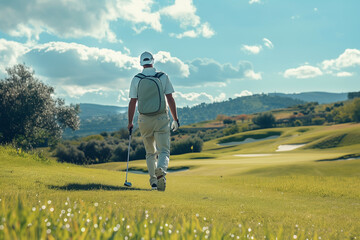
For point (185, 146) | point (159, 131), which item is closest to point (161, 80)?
point (159, 131)

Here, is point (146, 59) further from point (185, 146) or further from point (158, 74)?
point (185, 146)

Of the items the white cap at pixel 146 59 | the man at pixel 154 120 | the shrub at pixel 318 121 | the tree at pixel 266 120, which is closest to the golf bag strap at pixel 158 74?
the man at pixel 154 120

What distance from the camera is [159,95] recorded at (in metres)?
9.90

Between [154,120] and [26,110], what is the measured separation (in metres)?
35.6

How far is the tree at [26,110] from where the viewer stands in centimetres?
4022

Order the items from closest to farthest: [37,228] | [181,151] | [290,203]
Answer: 1. [37,228]
2. [290,203]
3. [181,151]

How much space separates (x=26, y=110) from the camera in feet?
134

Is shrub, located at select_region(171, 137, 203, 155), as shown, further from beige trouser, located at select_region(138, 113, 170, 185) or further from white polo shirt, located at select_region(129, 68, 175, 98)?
white polo shirt, located at select_region(129, 68, 175, 98)

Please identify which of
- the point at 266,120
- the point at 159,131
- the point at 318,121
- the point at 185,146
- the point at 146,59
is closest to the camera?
the point at 159,131

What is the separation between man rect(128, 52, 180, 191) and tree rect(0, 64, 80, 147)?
107 feet

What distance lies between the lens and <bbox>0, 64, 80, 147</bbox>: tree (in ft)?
132

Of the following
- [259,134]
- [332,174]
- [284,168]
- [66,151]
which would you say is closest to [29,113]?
[66,151]

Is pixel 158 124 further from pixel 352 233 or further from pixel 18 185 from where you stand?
pixel 352 233

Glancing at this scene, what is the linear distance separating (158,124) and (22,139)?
3482 cm
